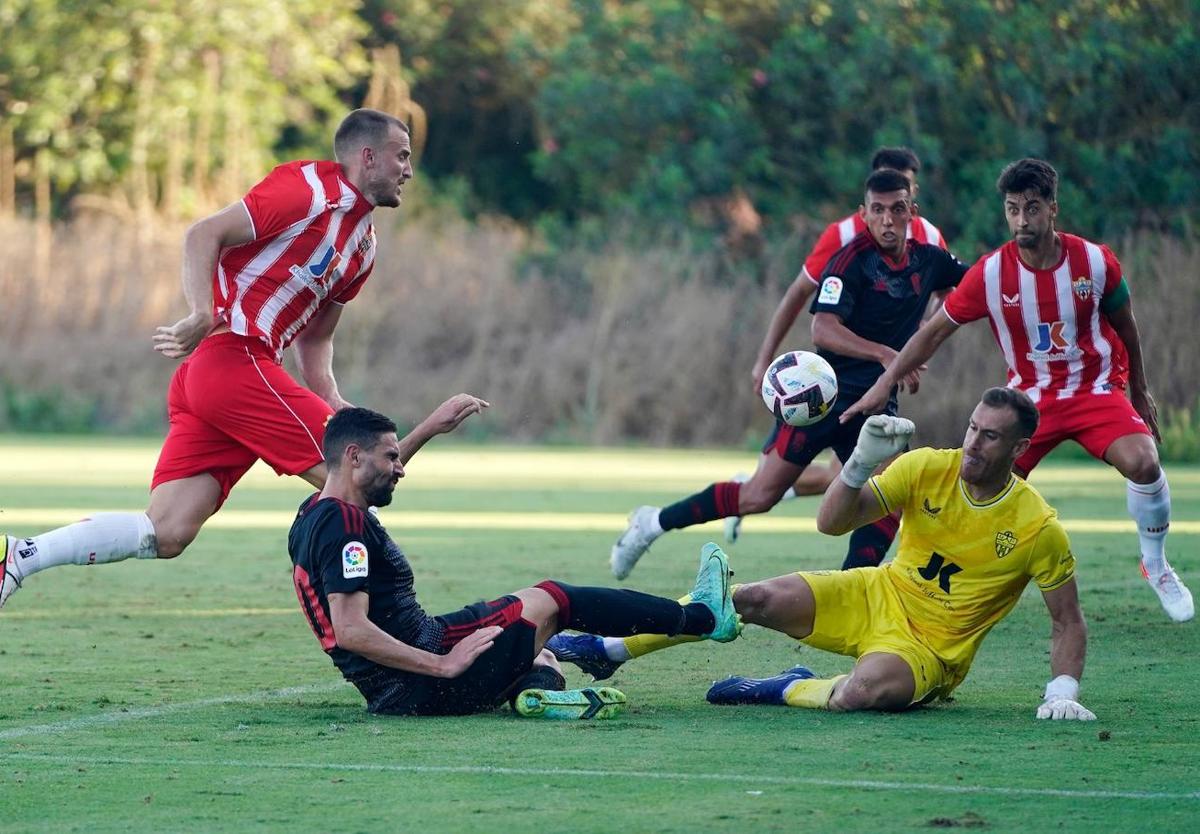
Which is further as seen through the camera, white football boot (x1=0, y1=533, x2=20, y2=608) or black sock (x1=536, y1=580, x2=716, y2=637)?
white football boot (x1=0, y1=533, x2=20, y2=608)

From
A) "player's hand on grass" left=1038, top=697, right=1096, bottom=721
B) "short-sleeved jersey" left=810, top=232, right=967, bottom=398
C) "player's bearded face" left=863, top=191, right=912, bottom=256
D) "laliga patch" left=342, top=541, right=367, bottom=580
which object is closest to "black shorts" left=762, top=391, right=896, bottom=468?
"short-sleeved jersey" left=810, top=232, right=967, bottom=398

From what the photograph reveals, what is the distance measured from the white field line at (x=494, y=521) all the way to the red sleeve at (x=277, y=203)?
6.86m

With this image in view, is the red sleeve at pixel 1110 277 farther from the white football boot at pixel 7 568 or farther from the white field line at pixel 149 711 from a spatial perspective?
the white football boot at pixel 7 568

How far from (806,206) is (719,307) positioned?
445cm

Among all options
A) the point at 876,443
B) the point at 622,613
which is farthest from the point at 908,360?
the point at 622,613

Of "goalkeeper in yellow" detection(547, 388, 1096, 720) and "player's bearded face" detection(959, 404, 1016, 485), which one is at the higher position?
"player's bearded face" detection(959, 404, 1016, 485)

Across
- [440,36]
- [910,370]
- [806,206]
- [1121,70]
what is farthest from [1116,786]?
[440,36]

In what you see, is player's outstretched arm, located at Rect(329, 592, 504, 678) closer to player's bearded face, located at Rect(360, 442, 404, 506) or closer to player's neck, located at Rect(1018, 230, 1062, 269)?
player's bearded face, located at Rect(360, 442, 404, 506)

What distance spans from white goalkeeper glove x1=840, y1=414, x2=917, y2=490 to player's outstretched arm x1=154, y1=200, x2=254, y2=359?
2502 millimetres

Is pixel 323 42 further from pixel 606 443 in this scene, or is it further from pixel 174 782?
pixel 174 782

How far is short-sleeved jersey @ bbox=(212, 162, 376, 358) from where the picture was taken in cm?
793

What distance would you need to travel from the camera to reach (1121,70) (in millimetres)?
27891

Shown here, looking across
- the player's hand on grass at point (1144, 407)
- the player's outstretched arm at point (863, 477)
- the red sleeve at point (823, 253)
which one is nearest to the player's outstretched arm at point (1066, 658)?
the player's outstretched arm at point (863, 477)

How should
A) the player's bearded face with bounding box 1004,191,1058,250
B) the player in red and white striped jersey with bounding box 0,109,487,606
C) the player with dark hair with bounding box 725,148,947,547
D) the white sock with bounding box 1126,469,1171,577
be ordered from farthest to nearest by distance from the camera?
1. the player with dark hair with bounding box 725,148,947,547
2. the white sock with bounding box 1126,469,1171,577
3. the player's bearded face with bounding box 1004,191,1058,250
4. the player in red and white striped jersey with bounding box 0,109,487,606
